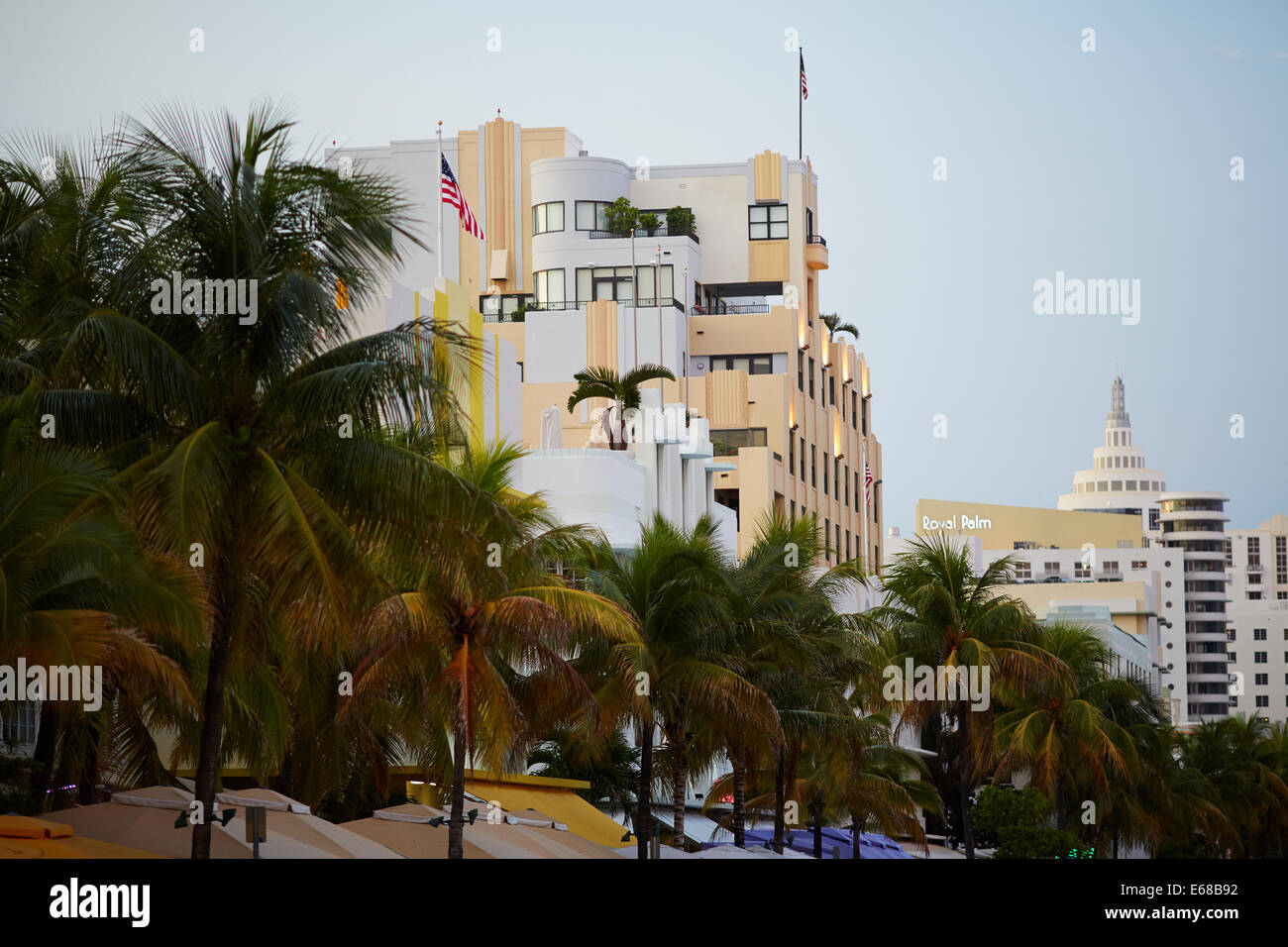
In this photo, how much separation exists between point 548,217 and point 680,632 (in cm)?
5353

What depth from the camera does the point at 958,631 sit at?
47469 mm

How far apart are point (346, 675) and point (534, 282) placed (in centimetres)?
5682

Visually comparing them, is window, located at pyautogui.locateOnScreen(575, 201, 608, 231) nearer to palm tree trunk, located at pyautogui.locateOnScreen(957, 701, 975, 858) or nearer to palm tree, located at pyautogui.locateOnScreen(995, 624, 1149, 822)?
palm tree, located at pyautogui.locateOnScreen(995, 624, 1149, 822)

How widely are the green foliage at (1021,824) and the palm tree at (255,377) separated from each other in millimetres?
36383

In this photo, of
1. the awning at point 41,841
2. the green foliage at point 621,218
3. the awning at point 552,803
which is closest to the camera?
the awning at point 41,841

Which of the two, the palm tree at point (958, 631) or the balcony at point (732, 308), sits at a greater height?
the balcony at point (732, 308)

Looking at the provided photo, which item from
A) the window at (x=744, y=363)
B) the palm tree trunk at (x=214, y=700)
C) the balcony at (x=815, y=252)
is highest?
the balcony at (x=815, y=252)

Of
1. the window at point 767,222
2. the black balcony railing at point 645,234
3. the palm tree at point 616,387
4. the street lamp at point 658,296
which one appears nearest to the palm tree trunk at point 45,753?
the palm tree at point 616,387

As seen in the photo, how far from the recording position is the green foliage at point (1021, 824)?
55.1m

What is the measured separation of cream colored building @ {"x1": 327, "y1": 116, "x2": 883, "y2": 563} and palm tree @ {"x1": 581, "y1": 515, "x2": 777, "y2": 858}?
40364mm

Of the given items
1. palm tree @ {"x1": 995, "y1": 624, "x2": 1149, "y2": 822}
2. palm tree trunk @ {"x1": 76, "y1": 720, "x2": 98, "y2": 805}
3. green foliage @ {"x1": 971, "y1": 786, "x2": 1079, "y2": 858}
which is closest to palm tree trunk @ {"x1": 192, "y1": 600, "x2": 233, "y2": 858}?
palm tree trunk @ {"x1": 76, "y1": 720, "x2": 98, "y2": 805}

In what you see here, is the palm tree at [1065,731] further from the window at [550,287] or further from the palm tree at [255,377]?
the window at [550,287]

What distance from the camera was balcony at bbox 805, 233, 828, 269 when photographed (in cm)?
9106
